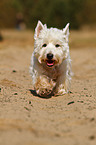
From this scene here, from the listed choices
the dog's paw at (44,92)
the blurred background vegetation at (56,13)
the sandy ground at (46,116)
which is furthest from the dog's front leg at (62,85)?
the blurred background vegetation at (56,13)

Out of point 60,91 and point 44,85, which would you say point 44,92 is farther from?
point 60,91

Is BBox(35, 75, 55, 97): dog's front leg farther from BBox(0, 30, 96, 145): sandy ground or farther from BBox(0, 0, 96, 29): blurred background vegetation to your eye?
BBox(0, 0, 96, 29): blurred background vegetation

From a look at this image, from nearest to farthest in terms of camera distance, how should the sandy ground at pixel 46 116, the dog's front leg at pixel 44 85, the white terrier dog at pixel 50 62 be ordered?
1. the sandy ground at pixel 46 116
2. the white terrier dog at pixel 50 62
3. the dog's front leg at pixel 44 85

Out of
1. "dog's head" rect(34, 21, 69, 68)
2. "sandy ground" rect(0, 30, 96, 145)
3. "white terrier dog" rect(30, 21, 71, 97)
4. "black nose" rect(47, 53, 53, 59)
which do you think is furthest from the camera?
"white terrier dog" rect(30, 21, 71, 97)

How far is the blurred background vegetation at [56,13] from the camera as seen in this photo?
38.9 m

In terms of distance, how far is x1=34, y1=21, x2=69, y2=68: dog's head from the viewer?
6.35 metres

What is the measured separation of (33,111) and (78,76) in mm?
5980

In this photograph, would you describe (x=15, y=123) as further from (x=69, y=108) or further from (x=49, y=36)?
(x=49, y=36)

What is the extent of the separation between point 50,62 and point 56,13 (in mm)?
33568

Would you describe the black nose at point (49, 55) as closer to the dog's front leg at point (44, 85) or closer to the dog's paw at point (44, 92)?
the dog's front leg at point (44, 85)

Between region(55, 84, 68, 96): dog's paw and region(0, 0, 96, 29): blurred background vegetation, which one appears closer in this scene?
region(55, 84, 68, 96): dog's paw

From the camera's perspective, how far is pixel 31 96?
7160 millimetres

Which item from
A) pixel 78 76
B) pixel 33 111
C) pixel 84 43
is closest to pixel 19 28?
pixel 84 43

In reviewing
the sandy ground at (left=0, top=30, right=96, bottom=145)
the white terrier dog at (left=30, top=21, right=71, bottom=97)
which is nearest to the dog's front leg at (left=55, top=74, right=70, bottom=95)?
the white terrier dog at (left=30, top=21, right=71, bottom=97)
